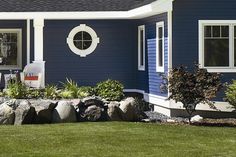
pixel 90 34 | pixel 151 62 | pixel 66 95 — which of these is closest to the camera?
pixel 66 95

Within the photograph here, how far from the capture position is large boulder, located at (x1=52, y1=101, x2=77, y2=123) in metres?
15.0

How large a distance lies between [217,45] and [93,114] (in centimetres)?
428

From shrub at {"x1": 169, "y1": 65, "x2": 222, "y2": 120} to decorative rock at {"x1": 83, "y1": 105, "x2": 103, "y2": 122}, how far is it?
1.94 meters

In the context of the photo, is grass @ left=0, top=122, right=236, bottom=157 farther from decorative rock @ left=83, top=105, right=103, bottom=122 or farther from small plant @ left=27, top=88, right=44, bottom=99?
small plant @ left=27, top=88, right=44, bottom=99

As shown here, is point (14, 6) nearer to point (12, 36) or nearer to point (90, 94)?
point (12, 36)

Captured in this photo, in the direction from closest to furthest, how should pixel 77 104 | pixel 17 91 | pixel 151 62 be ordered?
1. pixel 77 104
2. pixel 17 91
3. pixel 151 62

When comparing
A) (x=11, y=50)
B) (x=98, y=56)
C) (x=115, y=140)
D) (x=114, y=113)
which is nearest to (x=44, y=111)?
(x=114, y=113)

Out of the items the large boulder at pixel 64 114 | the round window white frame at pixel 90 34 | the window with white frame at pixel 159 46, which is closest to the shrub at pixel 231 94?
the window with white frame at pixel 159 46

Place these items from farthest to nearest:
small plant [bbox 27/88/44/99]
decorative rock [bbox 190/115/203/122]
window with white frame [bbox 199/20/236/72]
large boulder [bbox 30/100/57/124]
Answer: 1. small plant [bbox 27/88/44/99]
2. window with white frame [bbox 199/20/236/72]
3. decorative rock [bbox 190/115/203/122]
4. large boulder [bbox 30/100/57/124]

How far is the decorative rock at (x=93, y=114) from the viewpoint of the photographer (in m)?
15.2

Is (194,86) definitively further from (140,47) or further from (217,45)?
(140,47)

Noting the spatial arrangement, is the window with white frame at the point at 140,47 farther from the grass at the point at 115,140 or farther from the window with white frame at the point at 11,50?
the grass at the point at 115,140

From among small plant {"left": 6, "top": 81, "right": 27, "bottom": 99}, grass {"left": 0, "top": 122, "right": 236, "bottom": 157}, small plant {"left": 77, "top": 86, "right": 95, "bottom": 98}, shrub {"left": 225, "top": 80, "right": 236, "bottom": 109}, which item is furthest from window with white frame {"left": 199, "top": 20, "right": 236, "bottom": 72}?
small plant {"left": 6, "top": 81, "right": 27, "bottom": 99}

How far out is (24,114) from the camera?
47.9 ft
